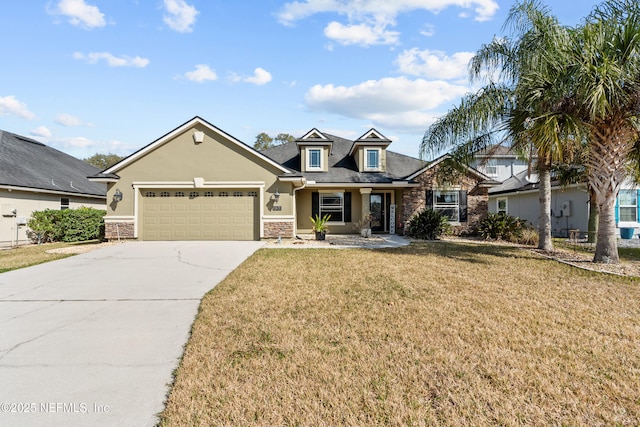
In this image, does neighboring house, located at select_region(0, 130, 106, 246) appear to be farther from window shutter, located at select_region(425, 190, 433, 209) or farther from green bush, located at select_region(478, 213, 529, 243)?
green bush, located at select_region(478, 213, 529, 243)

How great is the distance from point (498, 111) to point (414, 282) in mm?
7552

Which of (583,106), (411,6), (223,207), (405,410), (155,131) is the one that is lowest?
(405,410)

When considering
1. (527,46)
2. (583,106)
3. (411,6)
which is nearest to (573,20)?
(527,46)

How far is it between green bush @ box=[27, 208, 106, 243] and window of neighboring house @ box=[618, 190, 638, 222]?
26359 millimetres

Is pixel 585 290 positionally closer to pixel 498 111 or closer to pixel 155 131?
pixel 498 111

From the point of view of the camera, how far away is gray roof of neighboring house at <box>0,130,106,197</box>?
1555 centimetres

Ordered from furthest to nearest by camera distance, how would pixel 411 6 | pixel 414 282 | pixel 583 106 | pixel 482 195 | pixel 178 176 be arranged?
pixel 482 195
pixel 178 176
pixel 411 6
pixel 583 106
pixel 414 282

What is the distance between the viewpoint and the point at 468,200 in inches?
675

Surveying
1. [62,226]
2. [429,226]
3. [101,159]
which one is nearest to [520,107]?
[429,226]

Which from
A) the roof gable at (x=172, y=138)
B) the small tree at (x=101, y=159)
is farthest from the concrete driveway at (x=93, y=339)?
the small tree at (x=101, y=159)

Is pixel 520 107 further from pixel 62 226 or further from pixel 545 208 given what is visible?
pixel 62 226

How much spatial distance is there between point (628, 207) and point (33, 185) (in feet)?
98.3

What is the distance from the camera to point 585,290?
6523 millimetres

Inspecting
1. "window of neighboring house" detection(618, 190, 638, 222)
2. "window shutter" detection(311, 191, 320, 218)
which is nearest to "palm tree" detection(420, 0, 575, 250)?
"window shutter" detection(311, 191, 320, 218)
